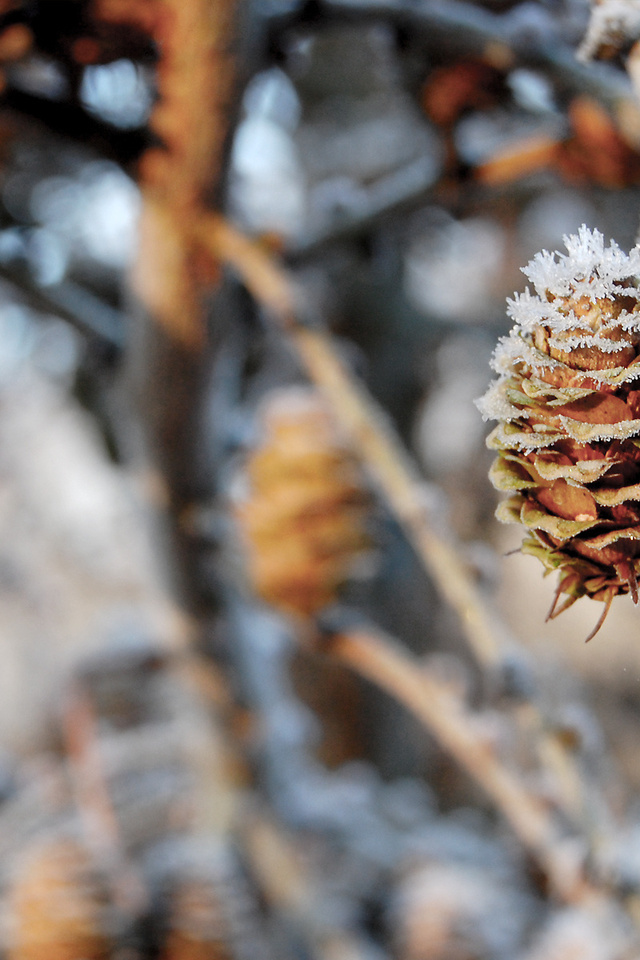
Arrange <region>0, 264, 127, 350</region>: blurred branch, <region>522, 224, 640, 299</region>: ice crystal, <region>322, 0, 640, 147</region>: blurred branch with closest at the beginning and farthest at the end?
<region>522, 224, 640, 299</region>: ice crystal
<region>322, 0, 640, 147</region>: blurred branch
<region>0, 264, 127, 350</region>: blurred branch

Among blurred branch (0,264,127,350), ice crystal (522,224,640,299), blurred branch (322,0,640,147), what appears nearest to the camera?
ice crystal (522,224,640,299)

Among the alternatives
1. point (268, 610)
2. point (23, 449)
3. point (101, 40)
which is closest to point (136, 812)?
point (268, 610)

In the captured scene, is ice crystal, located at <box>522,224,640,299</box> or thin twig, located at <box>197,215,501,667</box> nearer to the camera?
ice crystal, located at <box>522,224,640,299</box>

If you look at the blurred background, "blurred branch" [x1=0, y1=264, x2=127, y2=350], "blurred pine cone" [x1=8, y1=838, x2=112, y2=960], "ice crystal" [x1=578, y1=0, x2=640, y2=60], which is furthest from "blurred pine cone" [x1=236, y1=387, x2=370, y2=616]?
"ice crystal" [x1=578, y1=0, x2=640, y2=60]

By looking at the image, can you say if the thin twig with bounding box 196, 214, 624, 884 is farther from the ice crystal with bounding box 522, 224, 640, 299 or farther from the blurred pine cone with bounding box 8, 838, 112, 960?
the blurred pine cone with bounding box 8, 838, 112, 960

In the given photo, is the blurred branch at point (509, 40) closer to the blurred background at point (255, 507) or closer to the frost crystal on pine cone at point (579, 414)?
the blurred background at point (255, 507)

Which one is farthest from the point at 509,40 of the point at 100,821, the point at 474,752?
the point at 100,821

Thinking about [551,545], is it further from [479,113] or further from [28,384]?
[28,384]
